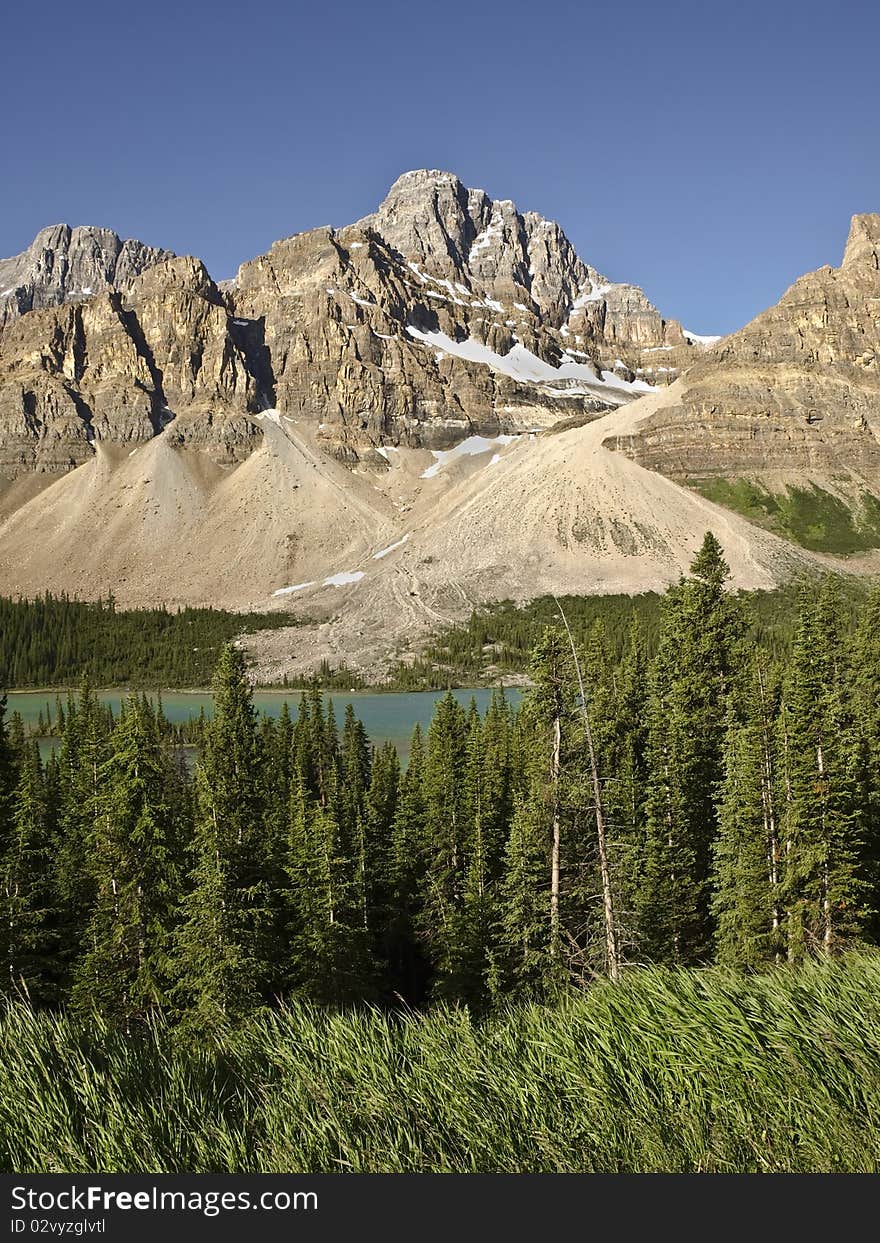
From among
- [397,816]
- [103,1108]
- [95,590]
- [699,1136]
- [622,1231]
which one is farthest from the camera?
[95,590]

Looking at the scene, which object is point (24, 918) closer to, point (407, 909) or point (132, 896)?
point (132, 896)

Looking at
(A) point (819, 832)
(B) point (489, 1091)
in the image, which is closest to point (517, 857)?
(A) point (819, 832)

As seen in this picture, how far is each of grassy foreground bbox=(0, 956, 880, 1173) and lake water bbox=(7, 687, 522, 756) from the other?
274 ft

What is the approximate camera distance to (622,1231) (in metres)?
3.49

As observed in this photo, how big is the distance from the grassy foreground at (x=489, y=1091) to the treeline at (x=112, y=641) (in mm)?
134065

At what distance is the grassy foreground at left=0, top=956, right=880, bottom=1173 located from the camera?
4.35 meters

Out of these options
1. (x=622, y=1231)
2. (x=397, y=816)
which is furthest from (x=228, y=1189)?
(x=397, y=816)

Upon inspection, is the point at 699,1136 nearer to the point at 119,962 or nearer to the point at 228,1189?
the point at 228,1189

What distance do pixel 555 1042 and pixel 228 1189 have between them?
259cm

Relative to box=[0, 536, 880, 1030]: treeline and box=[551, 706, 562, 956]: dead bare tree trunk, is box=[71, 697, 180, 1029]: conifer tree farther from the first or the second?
box=[551, 706, 562, 956]: dead bare tree trunk

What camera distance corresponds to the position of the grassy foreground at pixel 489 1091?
171 inches

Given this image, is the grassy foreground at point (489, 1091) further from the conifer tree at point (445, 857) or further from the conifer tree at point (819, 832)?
the conifer tree at point (445, 857)

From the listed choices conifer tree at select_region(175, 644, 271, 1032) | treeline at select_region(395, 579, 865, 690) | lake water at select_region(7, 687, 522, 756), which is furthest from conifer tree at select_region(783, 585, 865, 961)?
treeline at select_region(395, 579, 865, 690)

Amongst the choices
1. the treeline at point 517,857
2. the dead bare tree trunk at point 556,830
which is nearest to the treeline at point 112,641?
the treeline at point 517,857
